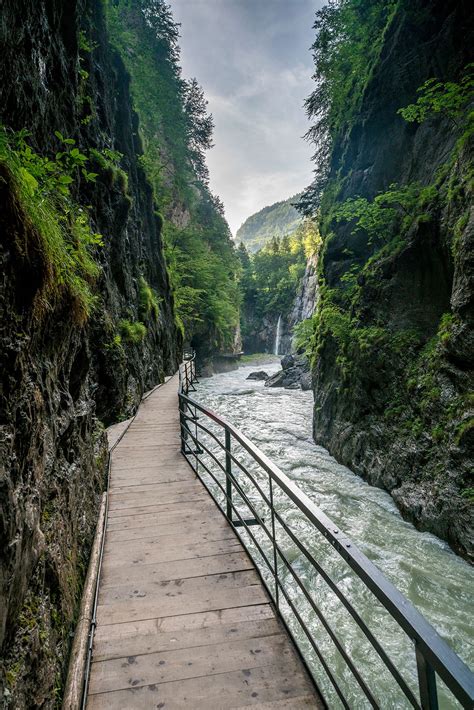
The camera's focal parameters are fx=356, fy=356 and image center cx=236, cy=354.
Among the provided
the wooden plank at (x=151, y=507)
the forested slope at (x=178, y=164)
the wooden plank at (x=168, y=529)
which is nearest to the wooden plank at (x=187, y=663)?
the wooden plank at (x=168, y=529)

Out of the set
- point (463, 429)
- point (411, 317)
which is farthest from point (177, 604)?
point (411, 317)

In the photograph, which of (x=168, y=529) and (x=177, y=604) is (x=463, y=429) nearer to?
(x=168, y=529)

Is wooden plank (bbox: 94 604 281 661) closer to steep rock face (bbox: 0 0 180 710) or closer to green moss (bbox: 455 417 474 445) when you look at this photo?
steep rock face (bbox: 0 0 180 710)

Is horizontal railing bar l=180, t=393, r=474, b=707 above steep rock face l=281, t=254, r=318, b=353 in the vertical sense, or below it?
below

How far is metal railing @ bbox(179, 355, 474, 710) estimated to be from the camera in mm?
1015

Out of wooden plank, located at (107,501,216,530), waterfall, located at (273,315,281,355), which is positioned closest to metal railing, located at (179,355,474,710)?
wooden plank, located at (107,501,216,530)

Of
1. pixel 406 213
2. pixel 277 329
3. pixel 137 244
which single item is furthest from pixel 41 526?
pixel 277 329

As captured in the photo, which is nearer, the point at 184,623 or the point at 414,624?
the point at 414,624

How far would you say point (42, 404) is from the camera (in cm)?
247

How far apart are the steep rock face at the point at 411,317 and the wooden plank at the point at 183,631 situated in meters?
3.29

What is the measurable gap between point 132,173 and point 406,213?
1136 centimetres

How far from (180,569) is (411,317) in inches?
247

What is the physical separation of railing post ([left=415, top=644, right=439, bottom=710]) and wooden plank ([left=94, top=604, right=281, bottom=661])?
1.77m

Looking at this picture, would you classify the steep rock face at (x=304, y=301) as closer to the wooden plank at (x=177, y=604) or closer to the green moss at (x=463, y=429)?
the green moss at (x=463, y=429)
